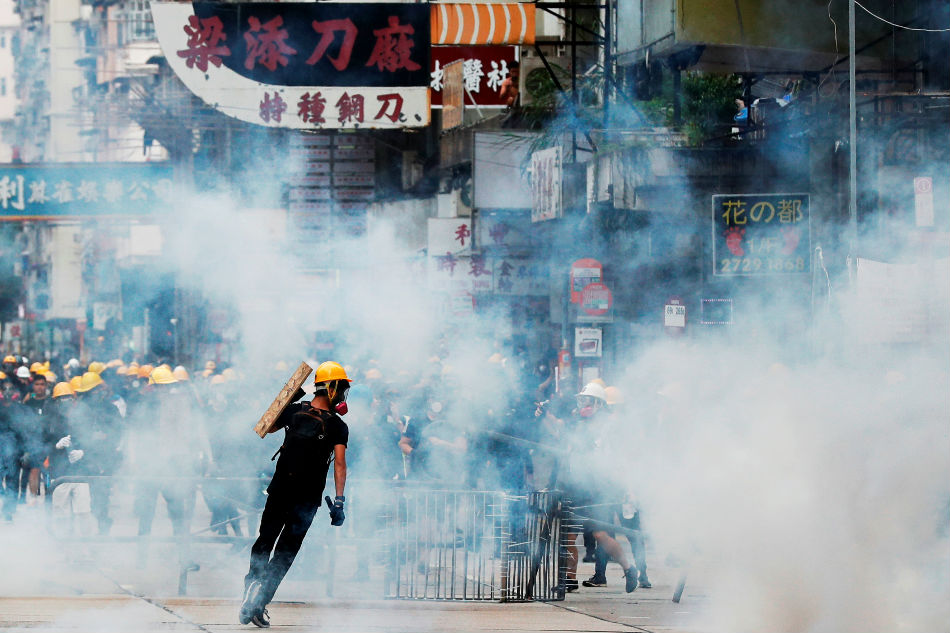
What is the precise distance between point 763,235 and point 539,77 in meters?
7.12

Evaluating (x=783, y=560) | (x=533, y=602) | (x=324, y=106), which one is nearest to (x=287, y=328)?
(x=324, y=106)

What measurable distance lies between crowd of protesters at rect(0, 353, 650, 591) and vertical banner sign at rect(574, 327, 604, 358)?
2311mm

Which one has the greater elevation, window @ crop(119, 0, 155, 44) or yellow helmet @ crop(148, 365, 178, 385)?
window @ crop(119, 0, 155, 44)

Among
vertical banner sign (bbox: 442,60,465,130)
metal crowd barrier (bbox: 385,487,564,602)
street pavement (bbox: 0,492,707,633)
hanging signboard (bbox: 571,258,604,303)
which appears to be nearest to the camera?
street pavement (bbox: 0,492,707,633)

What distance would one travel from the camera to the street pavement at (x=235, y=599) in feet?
22.9

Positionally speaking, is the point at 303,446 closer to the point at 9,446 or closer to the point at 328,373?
the point at 328,373

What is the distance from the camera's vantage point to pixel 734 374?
898 cm

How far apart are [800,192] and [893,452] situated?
4.67 metres

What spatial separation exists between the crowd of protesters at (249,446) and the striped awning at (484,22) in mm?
4604

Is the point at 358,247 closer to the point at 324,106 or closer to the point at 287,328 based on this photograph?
the point at 287,328

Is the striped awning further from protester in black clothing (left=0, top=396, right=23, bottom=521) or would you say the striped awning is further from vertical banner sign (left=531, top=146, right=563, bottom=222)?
protester in black clothing (left=0, top=396, right=23, bottom=521)

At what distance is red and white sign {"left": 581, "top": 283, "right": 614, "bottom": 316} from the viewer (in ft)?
48.4

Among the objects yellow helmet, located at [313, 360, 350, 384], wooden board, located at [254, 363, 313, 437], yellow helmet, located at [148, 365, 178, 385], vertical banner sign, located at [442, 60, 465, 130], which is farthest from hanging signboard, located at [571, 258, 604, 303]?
wooden board, located at [254, 363, 313, 437]

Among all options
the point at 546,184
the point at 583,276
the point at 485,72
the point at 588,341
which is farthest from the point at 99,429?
the point at 485,72
